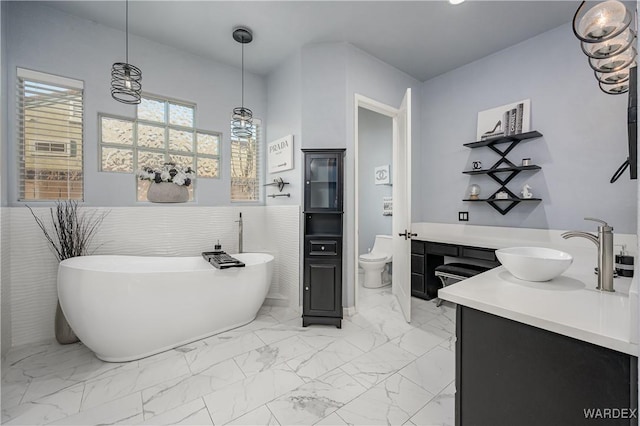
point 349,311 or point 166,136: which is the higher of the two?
point 166,136

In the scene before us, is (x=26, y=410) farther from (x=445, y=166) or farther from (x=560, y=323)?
(x=445, y=166)

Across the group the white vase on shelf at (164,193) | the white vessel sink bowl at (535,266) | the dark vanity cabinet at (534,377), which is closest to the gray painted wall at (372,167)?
the white vase on shelf at (164,193)

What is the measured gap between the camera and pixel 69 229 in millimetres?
2389

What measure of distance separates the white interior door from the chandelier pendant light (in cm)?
151

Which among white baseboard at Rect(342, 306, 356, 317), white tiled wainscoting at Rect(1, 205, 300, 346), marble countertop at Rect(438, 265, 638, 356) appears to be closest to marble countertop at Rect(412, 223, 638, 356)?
marble countertop at Rect(438, 265, 638, 356)

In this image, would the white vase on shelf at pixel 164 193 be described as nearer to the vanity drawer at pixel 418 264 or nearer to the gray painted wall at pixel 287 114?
the gray painted wall at pixel 287 114

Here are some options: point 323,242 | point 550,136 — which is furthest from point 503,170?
point 323,242

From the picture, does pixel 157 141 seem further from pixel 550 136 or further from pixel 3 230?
pixel 550 136

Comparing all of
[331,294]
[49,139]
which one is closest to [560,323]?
[331,294]

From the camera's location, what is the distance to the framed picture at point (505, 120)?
284 cm

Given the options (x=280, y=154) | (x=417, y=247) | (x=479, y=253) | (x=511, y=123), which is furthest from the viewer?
(x=417, y=247)

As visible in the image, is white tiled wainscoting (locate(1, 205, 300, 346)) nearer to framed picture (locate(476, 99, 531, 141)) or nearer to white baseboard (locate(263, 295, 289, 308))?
white baseboard (locate(263, 295, 289, 308))

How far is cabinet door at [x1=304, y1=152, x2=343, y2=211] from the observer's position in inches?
107

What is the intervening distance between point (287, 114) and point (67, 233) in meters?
2.51
